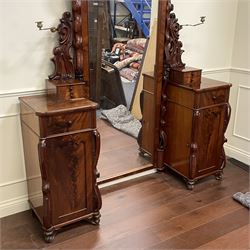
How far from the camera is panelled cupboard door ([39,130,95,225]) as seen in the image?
1.94 m

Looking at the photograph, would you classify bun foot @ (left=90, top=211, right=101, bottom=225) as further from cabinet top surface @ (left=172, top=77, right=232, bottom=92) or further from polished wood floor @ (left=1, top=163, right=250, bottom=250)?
cabinet top surface @ (left=172, top=77, right=232, bottom=92)

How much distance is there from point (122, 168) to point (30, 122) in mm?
1112

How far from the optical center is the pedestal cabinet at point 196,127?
100 inches

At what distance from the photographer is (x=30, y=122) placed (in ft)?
6.61

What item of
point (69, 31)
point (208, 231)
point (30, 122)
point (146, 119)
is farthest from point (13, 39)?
point (208, 231)

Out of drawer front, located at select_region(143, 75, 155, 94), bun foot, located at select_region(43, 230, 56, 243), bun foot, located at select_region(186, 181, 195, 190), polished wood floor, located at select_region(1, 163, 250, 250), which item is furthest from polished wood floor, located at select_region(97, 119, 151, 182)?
bun foot, located at select_region(43, 230, 56, 243)

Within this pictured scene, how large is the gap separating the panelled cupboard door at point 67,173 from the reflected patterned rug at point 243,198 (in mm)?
1203

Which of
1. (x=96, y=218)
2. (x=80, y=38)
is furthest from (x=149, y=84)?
(x=96, y=218)

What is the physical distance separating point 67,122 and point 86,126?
0.14m

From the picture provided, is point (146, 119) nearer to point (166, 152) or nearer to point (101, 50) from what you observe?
point (166, 152)

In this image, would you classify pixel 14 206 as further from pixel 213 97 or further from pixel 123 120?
pixel 213 97

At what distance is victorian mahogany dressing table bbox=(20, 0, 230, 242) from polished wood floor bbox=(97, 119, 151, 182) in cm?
18

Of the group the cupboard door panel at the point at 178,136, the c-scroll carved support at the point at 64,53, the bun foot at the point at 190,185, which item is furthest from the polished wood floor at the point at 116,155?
the c-scroll carved support at the point at 64,53

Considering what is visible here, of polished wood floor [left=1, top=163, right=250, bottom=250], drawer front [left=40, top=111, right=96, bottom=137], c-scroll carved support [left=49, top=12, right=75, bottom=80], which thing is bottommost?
polished wood floor [left=1, top=163, right=250, bottom=250]
